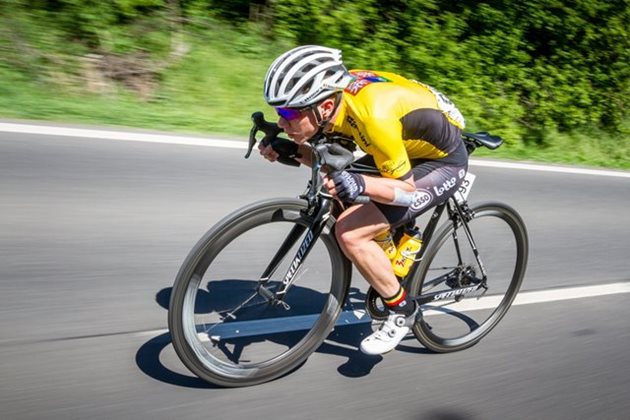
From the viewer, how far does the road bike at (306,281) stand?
3.04 meters

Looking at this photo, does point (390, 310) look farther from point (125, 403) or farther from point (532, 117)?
point (532, 117)

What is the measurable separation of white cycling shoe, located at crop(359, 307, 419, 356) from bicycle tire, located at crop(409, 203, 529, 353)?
9.8 inches

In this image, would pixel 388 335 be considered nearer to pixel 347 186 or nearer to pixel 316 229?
pixel 316 229

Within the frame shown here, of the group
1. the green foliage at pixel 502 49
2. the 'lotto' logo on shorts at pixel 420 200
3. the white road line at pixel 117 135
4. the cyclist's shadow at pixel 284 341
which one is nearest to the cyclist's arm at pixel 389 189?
the 'lotto' logo on shorts at pixel 420 200

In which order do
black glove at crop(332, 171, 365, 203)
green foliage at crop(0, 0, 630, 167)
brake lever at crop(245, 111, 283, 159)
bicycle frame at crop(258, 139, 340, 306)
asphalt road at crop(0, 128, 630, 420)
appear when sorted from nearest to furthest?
black glove at crop(332, 171, 365, 203) < bicycle frame at crop(258, 139, 340, 306) < asphalt road at crop(0, 128, 630, 420) < brake lever at crop(245, 111, 283, 159) < green foliage at crop(0, 0, 630, 167)

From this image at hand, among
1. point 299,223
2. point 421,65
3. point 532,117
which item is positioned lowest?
point 532,117

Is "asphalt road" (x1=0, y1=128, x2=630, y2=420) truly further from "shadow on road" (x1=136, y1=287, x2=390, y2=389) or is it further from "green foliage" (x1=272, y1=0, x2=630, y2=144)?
"green foliage" (x1=272, y1=0, x2=630, y2=144)

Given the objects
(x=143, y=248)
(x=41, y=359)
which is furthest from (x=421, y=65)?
(x=41, y=359)

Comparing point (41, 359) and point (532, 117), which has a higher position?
point (41, 359)

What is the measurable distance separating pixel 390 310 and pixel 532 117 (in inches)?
297

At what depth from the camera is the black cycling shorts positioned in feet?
11.0

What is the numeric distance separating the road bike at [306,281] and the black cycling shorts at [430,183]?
0.16 meters

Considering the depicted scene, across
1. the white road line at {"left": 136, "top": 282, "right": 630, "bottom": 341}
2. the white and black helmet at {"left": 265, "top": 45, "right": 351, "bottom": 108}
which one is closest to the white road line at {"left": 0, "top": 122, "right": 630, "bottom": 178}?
the white road line at {"left": 136, "top": 282, "right": 630, "bottom": 341}

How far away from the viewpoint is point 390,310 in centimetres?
350
